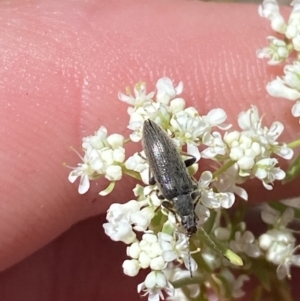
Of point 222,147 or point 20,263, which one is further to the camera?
point 20,263

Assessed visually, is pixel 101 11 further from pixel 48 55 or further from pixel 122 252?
pixel 122 252

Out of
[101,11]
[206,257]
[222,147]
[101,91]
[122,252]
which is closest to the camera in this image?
[222,147]

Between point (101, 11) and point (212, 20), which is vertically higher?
point (101, 11)

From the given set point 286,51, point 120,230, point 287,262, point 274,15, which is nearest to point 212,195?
point 120,230

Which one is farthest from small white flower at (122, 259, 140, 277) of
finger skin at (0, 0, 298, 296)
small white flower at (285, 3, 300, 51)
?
small white flower at (285, 3, 300, 51)

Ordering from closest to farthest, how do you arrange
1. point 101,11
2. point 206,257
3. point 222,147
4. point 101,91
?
point 222,147, point 206,257, point 101,91, point 101,11

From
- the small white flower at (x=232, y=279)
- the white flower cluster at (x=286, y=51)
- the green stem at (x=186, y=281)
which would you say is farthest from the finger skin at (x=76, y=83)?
the green stem at (x=186, y=281)

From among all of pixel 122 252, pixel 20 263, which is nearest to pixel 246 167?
pixel 122 252
